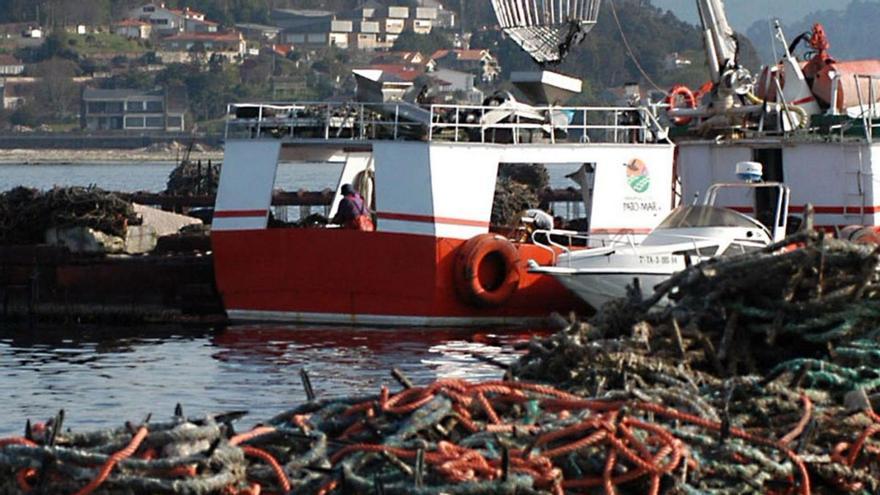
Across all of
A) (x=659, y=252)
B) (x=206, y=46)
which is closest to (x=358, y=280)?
(x=659, y=252)

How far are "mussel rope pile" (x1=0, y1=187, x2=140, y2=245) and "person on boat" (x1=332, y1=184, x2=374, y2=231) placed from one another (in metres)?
3.84

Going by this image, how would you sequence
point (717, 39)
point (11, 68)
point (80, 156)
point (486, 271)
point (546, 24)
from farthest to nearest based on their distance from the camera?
point (11, 68)
point (80, 156)
point (717, 39)
point (546, 24)
point (486, 271)

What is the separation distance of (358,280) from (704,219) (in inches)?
180

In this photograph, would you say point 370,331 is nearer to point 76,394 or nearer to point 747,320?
point 76,394

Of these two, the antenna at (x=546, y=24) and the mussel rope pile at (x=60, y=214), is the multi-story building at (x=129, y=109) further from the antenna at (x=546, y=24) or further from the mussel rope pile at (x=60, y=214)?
the mussel rope pile at (x=60, y=214)

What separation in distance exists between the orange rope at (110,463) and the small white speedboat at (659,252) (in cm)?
1390

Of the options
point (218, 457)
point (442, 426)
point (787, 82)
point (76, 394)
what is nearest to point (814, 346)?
point (442, 426)

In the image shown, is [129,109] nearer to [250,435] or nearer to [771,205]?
[771,205]

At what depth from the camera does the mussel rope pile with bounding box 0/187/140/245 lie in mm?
29453

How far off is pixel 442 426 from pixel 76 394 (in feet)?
32.5

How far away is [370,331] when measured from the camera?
26.4 m

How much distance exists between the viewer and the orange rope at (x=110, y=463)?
37.0 ft

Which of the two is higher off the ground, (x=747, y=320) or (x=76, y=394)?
(x=747, y=320)

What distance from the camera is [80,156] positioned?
150 meters
